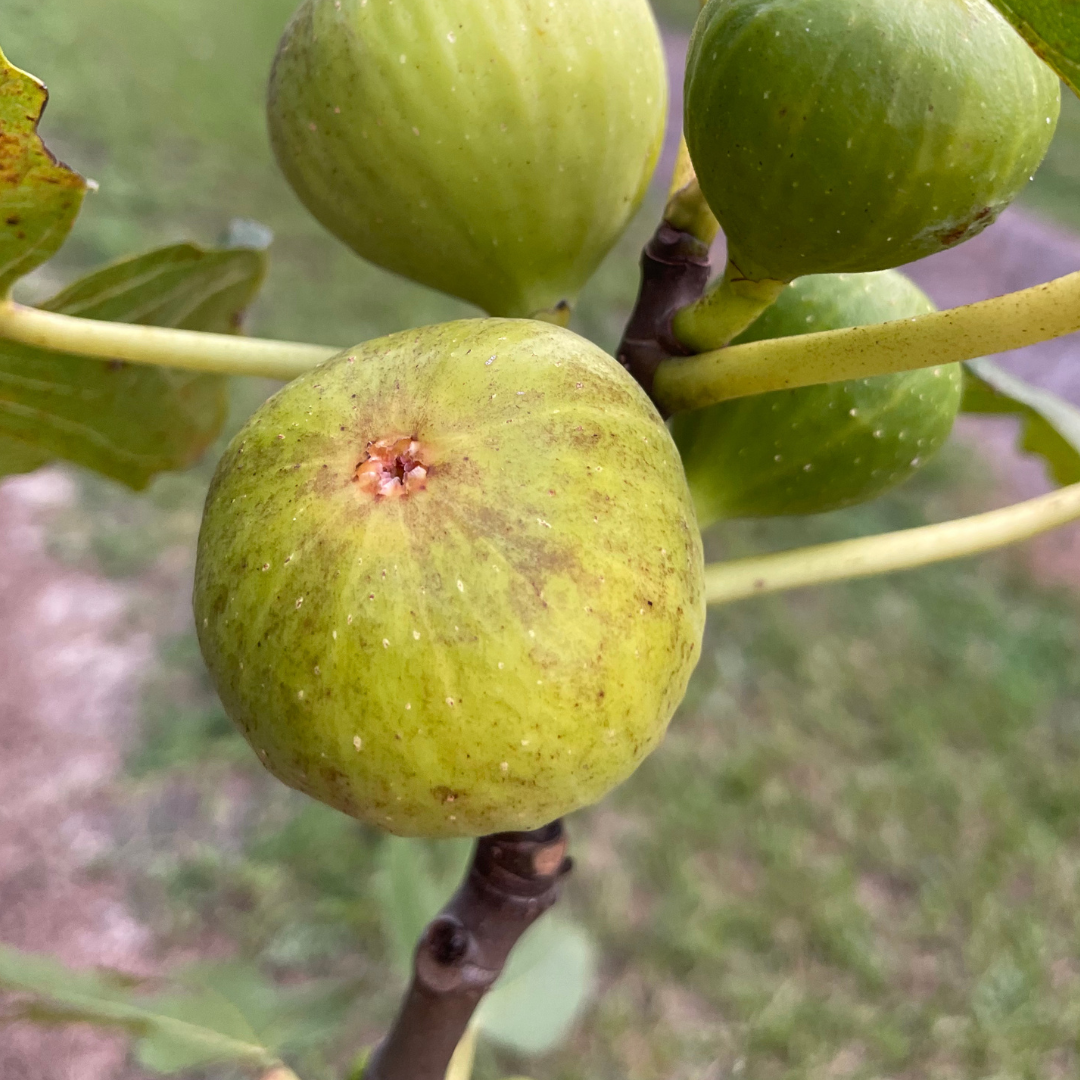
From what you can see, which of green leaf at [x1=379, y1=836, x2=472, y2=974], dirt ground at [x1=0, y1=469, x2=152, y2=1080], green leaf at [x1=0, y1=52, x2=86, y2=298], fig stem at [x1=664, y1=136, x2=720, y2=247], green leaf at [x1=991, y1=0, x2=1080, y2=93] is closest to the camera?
green leaf at [x1=991, y1=0, x2=1080, y2=93]

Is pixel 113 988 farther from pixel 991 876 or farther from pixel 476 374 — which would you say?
pixel 991 876

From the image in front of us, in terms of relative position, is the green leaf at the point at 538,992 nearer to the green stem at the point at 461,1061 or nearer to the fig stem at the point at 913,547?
the green stem at the point at 461,1061

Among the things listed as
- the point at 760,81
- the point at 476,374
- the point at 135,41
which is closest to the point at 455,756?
the point at 476,374

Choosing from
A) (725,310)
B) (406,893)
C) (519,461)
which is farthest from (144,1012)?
(725,310)

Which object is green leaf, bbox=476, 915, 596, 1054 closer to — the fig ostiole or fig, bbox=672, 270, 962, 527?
fig, bbox=672, 270, 962, 527

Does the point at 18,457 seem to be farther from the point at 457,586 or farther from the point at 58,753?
the point at 58,753

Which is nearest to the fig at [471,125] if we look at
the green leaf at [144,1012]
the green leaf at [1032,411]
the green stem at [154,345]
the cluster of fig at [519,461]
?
the cluster of fig at [519,461]

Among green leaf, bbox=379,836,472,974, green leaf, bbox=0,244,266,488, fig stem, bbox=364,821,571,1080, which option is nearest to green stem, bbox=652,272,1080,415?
fig stem, bbox=364,821,571,1080
